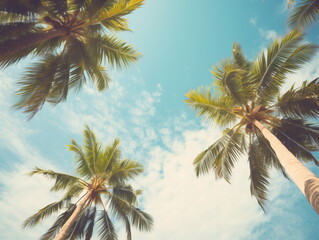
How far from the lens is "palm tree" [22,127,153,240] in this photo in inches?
352

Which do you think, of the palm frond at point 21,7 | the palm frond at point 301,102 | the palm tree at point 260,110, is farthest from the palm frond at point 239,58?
the palm frond at point 21,7

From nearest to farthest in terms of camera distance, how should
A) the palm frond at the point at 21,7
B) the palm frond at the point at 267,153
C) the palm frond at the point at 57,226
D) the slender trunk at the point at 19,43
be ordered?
the slender trunk at the point at 19,43 < the palm frond at the point at 21,7 < the palm frond at the point at 267,153 < the palm frond at the point at 57,226

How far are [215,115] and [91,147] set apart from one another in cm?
639

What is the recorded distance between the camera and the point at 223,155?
303 inches

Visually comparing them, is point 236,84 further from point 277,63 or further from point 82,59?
point 82,59

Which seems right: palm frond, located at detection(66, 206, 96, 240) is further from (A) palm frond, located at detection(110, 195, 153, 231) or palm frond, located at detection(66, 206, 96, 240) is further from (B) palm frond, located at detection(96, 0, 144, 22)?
(B) palm frond, located at detection(96, 0, 144, 22)

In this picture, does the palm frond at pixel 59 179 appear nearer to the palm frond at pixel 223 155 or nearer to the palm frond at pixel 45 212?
the palm frond at pixel 45 212

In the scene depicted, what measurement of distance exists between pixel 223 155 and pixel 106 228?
6438mm

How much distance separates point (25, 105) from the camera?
5.93 metres

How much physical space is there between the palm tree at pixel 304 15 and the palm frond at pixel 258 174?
4569 mm

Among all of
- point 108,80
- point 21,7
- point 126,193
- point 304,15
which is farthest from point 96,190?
point 304,15

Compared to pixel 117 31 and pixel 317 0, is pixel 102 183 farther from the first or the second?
pixel 317 0

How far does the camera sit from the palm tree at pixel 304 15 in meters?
6.36

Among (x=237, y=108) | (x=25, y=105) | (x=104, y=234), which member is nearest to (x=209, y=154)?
(x=237, y=108)
